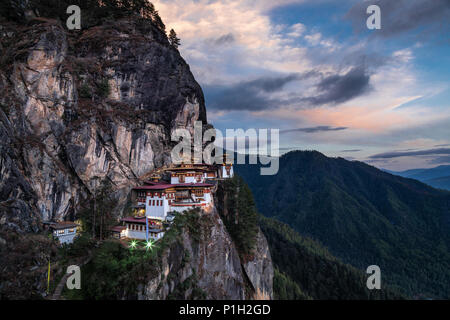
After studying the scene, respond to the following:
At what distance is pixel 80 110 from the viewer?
43.4 metres

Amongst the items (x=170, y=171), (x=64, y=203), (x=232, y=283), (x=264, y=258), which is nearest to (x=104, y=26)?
(x=170, y=171)

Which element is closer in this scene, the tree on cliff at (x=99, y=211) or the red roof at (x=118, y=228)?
the red roof at (x=118, y=228)

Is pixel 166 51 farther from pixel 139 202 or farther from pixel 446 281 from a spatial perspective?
pixel 446 281

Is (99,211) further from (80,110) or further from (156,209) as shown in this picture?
(80,110)

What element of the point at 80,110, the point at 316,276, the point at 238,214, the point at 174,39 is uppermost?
the point at 174,39

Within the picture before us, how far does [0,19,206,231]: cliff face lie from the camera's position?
3547 cm

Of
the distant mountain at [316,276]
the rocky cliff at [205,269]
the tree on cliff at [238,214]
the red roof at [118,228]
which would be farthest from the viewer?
the distant mountain at [316,276]

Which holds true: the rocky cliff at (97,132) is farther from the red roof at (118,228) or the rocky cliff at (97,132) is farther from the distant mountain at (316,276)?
the distant mountain at (316,276)

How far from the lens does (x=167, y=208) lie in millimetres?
39031

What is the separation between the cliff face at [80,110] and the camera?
35469 mm

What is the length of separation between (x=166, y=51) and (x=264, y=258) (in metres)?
52.6

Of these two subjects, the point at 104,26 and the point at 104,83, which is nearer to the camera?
the point at 104,83
